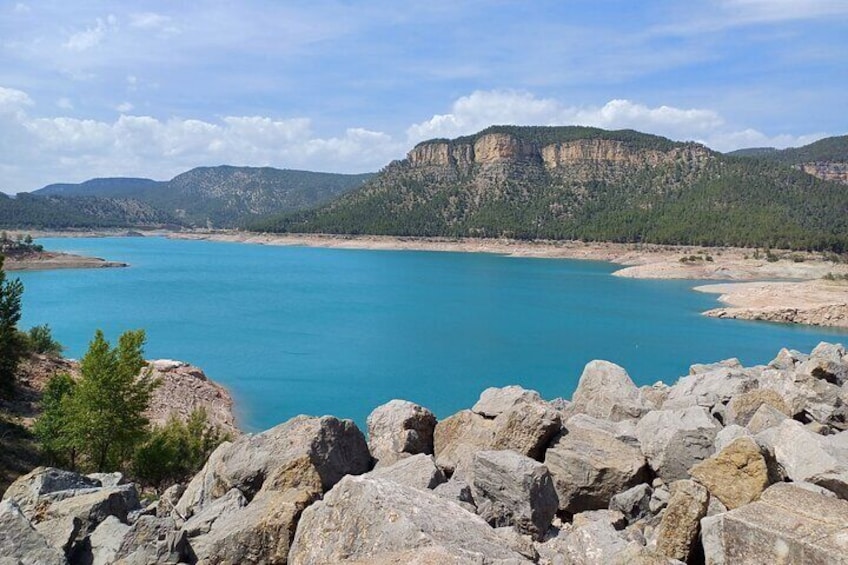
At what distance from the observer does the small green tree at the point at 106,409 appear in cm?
1531

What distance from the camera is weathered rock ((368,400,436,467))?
10.4 m

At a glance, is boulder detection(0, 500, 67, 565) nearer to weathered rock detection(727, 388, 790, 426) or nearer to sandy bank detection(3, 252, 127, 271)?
weathered rock detection(727, 388, 790, 426)

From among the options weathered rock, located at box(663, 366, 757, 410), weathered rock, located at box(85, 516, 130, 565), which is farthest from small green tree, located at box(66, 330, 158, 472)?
weathered rock, located at box(663, 366, 757, 410)

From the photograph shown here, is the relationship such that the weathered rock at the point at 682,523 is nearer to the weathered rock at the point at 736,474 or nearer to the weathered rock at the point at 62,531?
the weathered rock at the point at 736,474

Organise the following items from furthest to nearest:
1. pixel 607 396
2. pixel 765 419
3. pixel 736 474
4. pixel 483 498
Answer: pixel 607 396 → pixel 765 419 → pixel 483 498 → pixel 736 474

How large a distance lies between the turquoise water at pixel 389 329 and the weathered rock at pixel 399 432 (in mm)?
16093

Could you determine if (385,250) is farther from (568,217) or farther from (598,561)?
(598,561)

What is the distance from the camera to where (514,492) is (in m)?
7.43

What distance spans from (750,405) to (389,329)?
39.0 m

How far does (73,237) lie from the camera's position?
185500 mm

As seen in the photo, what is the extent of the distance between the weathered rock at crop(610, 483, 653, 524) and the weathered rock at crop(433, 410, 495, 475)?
71.7 inches

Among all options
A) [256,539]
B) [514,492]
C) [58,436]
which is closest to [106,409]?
[58,436]

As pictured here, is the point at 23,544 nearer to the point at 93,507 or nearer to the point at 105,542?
the point at 105,542

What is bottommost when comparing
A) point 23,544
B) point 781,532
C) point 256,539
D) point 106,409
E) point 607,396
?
point 106,409
